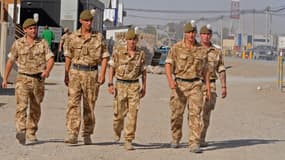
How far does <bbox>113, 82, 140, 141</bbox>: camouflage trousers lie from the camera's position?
10359 mm

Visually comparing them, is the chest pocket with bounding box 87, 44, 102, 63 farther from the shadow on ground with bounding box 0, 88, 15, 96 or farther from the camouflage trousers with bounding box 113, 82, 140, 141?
the shadow on ground with bounding box 0, 88, 15, 96

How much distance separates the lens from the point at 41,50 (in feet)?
34.3

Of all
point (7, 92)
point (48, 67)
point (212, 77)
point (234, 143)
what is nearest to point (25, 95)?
point (48, 67)

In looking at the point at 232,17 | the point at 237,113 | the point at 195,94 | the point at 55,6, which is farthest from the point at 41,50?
the point at 232,17

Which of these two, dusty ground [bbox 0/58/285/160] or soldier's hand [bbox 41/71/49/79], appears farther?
soldier's hand [bbox 41/71/49/79]

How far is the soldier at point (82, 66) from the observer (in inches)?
405

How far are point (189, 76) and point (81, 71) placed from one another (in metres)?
1.60

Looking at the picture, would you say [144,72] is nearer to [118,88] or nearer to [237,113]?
[118,88]

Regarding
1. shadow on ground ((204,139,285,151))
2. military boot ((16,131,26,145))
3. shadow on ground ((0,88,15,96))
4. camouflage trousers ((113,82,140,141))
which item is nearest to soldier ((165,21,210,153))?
camouflage trousers ((113,82,140,141))

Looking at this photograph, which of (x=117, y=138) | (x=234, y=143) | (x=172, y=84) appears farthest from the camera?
A: (x=234, y=143)

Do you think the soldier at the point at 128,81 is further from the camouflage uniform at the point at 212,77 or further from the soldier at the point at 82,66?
the camouflage uniform at the point at 212,77

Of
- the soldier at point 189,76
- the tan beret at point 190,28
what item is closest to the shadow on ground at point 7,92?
the soldier at point 189,76

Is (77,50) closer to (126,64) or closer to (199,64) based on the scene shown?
(126,64)

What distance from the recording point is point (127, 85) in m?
10.4
